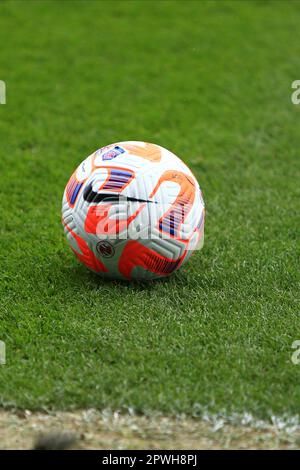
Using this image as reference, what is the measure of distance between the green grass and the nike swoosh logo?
0.59m

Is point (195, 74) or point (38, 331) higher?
point (195, 74)

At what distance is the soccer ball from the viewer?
5168mm

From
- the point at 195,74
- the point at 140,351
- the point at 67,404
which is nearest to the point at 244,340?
the point at 140,351

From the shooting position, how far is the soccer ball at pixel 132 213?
5.17m

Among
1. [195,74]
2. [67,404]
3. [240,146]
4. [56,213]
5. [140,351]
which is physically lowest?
[67,404]

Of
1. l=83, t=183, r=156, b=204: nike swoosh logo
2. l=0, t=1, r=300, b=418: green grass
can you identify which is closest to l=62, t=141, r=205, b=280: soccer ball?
l=83, t=183, r=156, b=204: nike swoosh logo

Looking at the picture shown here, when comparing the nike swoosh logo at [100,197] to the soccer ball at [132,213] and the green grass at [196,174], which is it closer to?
the soccer ball at [132,213]

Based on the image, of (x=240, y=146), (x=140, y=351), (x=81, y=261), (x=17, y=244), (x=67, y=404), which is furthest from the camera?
(x=240, y=146)

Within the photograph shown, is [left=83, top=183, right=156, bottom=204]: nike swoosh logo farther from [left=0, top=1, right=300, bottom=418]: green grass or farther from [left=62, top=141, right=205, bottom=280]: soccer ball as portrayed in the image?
[left=0, top=1, right=300, bottom=418]: green grass

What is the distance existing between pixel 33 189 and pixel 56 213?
0.60 m

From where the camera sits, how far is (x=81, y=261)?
5562 millimetres

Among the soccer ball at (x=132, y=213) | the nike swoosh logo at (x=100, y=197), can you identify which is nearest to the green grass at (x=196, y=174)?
the soccer ball at (x=132, y=213)

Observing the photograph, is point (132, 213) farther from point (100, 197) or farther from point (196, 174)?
point (196, 174)
